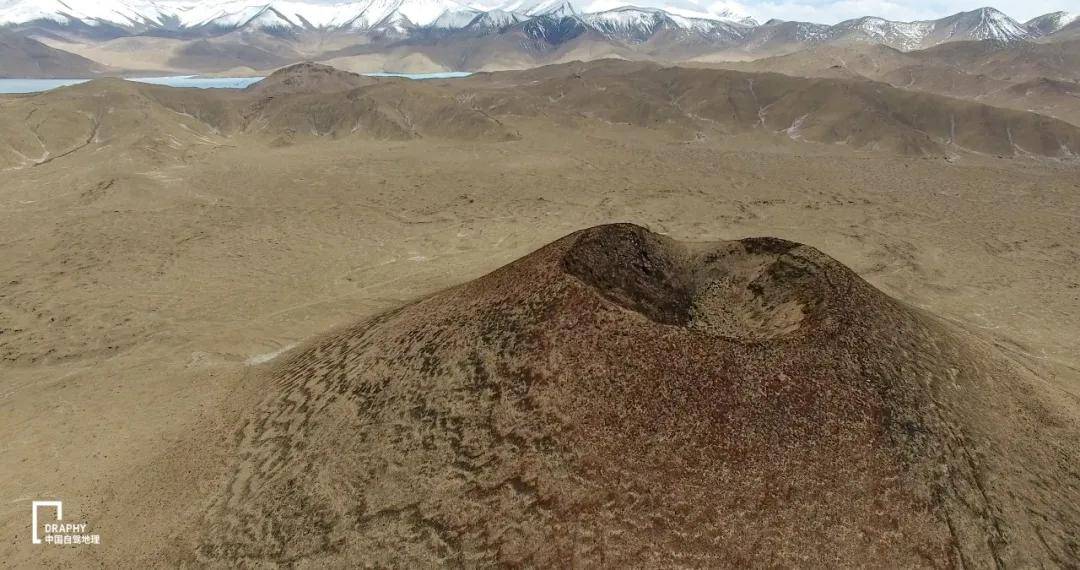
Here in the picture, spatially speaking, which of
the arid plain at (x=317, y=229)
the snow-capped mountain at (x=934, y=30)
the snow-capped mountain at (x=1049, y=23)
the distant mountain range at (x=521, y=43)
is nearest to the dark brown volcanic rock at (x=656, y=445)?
the arid plain at (x=317, y=229)

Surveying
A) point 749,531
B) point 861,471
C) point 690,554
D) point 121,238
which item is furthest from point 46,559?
point 121,238

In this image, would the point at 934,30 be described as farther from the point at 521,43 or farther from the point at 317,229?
the point at 317,229

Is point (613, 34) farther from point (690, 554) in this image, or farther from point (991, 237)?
point (690, 554)

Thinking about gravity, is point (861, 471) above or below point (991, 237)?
below

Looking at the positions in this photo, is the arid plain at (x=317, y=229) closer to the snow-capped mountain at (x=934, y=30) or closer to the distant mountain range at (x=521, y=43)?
the distant mountain range at (x=521, y=43)

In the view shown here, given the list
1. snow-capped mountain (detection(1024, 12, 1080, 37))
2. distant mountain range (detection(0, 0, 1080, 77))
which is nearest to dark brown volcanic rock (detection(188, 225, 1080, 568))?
distant mountain range (detection(0, 0, 1080, 77))

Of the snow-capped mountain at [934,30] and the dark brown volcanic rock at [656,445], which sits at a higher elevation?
→ the snow-capped mountain at [934,30]
